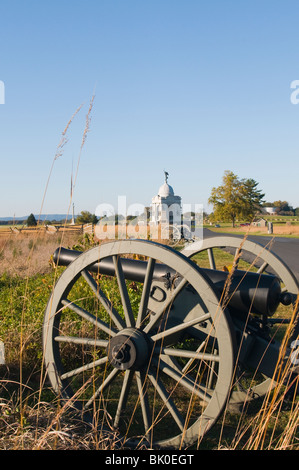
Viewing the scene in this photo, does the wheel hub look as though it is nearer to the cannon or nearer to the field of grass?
the cannon

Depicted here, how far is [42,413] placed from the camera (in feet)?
8.70

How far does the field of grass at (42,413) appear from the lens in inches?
86.4

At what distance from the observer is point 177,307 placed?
10.5 feet

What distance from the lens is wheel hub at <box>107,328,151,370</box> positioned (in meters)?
2.78

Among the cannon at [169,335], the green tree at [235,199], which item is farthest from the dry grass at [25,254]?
the green tree at [235,199]

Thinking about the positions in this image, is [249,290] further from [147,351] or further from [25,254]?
[25,254]

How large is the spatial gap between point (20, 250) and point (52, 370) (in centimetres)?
863

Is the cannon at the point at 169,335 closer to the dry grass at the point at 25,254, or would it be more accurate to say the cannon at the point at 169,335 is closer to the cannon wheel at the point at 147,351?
the cannon wheel at the point at 147,351

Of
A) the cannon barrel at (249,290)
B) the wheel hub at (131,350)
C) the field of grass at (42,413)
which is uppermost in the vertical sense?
the cannon barrel at (249,290)

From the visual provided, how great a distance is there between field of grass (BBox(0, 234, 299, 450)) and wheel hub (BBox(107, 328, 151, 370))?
0.46m

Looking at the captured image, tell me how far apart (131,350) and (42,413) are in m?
0.69

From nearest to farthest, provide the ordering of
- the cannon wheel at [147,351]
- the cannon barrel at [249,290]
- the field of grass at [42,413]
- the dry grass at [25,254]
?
1. the field of grass at [42,413]
2. the cannon wheel at [147,351]
3. the cannon barrel at [249,290]
4. the dry grass at [25,254]

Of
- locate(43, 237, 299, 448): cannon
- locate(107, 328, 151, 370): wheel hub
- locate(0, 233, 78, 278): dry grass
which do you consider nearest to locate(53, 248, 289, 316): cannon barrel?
locate(43, 237, 299, 448): cannon

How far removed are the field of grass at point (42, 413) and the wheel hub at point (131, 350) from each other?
1.51 feet
